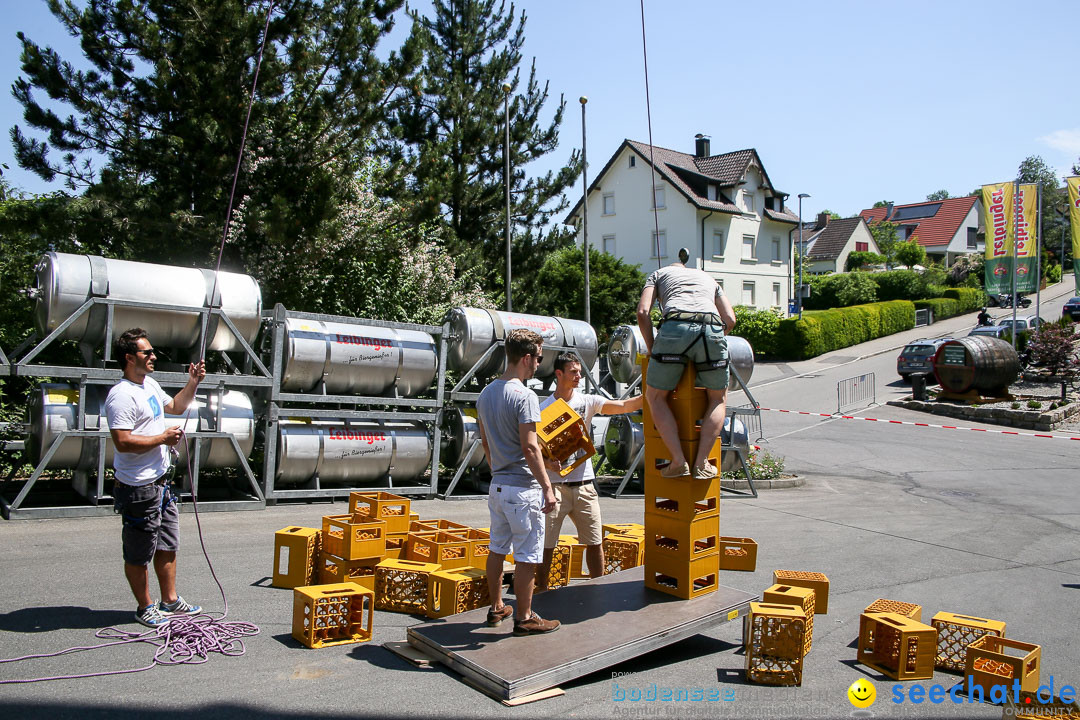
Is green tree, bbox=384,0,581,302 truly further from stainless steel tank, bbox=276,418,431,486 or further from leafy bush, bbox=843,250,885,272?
leafy bush, bbox=843,250,885,272

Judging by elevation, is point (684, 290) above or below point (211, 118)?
below

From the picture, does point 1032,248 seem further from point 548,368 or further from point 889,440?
point 548,368

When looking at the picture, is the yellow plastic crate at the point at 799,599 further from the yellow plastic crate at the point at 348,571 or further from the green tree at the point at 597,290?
the green tree at the point at 597,290

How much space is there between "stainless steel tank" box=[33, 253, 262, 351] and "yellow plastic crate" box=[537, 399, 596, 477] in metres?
5.56

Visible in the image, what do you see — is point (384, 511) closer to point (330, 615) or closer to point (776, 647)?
point (330, 615)

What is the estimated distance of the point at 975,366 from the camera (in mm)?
22734

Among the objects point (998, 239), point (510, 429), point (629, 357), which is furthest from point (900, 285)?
point (510, 429)

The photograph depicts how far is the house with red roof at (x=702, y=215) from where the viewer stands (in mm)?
42000

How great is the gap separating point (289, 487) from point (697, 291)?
7.16 meters

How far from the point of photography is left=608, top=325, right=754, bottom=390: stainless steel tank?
12727mm

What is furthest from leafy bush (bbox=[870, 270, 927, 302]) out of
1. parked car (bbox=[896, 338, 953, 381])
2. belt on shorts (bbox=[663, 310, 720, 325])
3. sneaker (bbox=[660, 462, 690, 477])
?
sneaker (bbox=[660, 462, 690, 477])

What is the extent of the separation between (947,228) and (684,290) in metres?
76.5

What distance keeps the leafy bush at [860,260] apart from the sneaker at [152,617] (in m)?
63.9

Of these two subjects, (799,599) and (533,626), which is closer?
(533,626)
